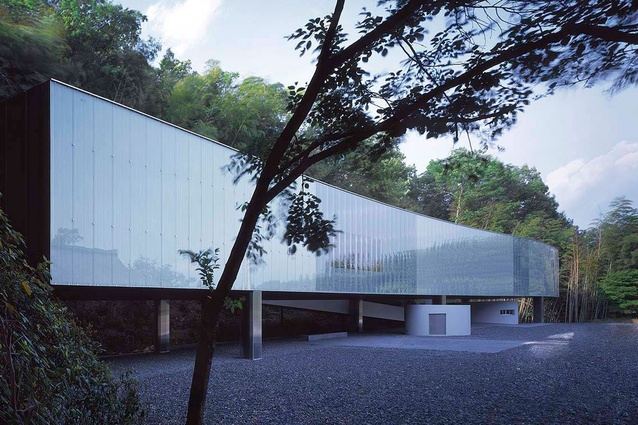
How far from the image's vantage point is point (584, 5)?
422cm

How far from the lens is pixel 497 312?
30516 mm

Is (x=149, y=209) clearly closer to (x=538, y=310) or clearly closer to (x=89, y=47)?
(x=89, y=47)

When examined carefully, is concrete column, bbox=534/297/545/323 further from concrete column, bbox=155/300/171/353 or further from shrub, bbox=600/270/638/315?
concrete column, bbox=155/300/171/353

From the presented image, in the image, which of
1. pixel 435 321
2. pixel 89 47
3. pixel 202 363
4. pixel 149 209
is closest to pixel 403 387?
pixel 202 363

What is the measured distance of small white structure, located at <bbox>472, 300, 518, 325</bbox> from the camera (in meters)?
30.0

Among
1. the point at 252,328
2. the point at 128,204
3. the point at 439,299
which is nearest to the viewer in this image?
the point at 128,204

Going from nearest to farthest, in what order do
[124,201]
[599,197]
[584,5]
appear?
[584,5], [124,201], [599,197]

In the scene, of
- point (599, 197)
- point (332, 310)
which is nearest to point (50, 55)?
point (332, 310)

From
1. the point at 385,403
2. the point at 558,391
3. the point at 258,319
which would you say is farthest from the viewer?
the point at 258,319

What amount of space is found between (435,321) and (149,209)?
1326 cm

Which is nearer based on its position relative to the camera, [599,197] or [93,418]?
[93,418]

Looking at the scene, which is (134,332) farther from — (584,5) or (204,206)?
(584,5)

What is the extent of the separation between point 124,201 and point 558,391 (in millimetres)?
7033

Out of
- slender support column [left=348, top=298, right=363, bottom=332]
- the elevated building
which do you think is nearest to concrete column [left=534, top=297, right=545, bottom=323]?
slender support column [left=348, top=298, right=363, bottom=332]
